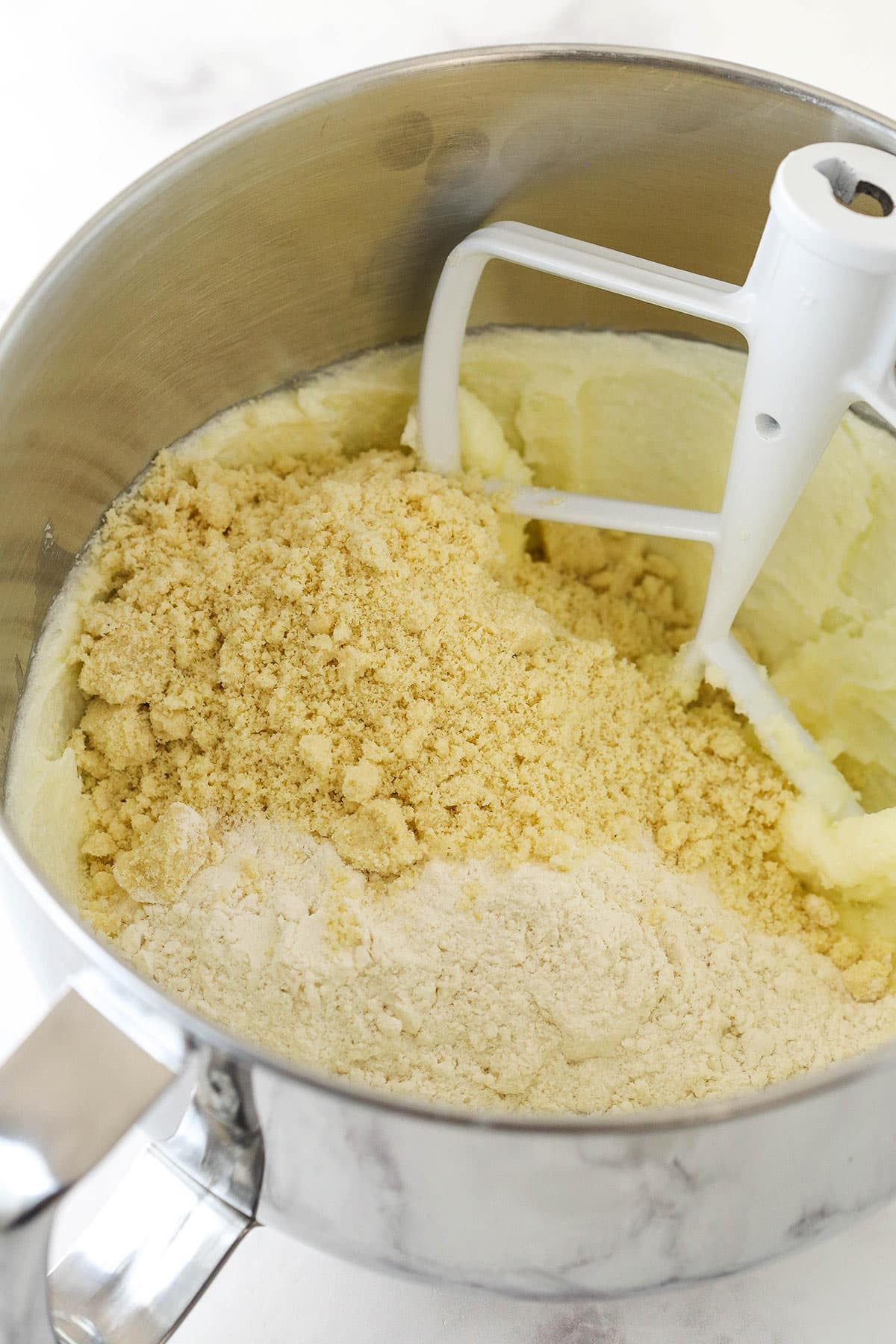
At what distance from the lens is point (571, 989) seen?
521mm

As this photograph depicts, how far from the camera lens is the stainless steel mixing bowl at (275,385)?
1.11 feet

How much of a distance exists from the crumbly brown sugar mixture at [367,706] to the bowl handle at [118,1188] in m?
0.14

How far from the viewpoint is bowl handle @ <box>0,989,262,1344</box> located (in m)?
0.33

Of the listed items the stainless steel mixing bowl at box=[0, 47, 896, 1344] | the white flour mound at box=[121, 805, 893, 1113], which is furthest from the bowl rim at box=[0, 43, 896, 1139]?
the white flour mound at box=[121, 805, 893, 1113]

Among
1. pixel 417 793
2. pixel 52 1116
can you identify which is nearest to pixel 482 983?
pixel 417 793

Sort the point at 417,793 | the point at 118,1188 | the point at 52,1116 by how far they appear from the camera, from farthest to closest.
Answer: the point at 417,793 → the point at 118,1188 → the point at 52,1116

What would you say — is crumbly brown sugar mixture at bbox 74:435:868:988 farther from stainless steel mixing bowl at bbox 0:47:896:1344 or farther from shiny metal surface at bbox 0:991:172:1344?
shiny metal surface at bbox 0:991:172:1344

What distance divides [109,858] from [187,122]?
520 millimetres

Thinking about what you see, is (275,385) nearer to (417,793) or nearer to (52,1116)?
(417,793)

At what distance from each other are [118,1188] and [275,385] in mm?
399

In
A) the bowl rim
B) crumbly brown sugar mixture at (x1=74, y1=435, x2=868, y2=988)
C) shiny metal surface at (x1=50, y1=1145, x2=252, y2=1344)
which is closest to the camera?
the bowl rim

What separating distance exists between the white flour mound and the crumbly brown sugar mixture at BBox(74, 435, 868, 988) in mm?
19

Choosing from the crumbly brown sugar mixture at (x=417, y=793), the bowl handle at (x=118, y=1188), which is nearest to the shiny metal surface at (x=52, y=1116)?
the bowl handle at (x=118, y=1188)

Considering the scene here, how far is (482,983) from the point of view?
52cm
